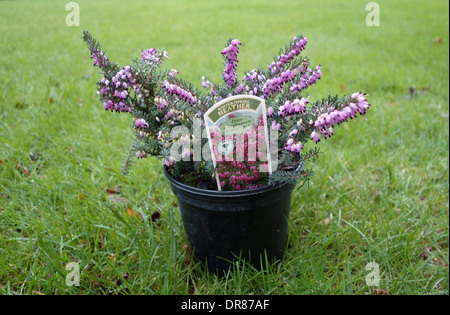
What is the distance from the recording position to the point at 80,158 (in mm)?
2457

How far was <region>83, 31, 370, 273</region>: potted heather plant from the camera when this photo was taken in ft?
4.64

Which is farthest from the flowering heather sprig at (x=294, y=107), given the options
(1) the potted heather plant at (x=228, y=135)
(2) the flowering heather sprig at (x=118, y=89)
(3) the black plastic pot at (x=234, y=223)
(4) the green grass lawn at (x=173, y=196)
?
(2) the flowering heather sprig at (x=118, y=89)

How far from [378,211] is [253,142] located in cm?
115

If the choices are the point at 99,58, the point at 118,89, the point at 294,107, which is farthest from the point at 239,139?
the point at 99,58

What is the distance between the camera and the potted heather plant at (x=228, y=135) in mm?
1413

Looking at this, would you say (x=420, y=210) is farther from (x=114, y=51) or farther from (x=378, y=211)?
(x=114, y=51)

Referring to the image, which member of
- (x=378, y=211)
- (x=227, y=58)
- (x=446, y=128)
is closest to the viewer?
(x=227, y=58)

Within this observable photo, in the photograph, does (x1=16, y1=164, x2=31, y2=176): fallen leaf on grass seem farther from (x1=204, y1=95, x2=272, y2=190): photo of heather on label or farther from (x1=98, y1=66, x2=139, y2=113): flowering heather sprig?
(x1=204, y1=95, x2=272, y2=190): photo of heather on label

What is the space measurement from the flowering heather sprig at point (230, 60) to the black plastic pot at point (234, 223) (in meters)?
0.51

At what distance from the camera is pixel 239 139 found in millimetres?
1452

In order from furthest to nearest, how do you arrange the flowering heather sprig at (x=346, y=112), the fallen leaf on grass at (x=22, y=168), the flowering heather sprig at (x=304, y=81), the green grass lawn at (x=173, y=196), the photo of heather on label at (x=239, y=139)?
the fallen leaf on grass at (x=22, y=168)
the green grass lawn at (x=173, y=196)
the flowering heather sprig at (x=304, y=81)
the photo of heather on label at (x=239, y=139)
the flowering heather sprig at (x=346, y=112)

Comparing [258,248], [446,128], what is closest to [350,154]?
[446,128]

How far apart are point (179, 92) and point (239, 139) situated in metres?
0.31

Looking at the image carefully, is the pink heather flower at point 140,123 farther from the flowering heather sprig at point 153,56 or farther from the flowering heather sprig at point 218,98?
the flowering heather sprig at point 153,56
